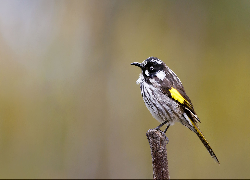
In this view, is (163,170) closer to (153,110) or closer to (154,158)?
(154,158)

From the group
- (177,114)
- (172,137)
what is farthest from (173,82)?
(172,137)

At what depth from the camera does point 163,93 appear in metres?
3.15

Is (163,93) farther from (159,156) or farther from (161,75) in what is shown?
(159,156)

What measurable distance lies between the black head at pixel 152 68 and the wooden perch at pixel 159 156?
90 centimetres

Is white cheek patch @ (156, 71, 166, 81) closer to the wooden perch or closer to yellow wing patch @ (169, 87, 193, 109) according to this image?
yellow wing patch @ (169, 87, 193, 109)

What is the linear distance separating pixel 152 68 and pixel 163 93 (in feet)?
1.06

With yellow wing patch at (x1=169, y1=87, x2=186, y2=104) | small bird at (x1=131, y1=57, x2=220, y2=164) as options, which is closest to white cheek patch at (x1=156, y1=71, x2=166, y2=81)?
small bird at (x1=131, y1=57, x2=220, y2=164)

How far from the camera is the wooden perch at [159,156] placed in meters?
2.12

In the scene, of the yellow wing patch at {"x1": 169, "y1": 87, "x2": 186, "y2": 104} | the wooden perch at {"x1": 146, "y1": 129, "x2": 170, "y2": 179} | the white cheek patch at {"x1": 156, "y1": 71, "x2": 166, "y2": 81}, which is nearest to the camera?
the wooden perch at {"x1": 146, "y1": 129, "x2": 170, "y2": 179}

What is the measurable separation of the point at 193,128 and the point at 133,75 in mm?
2677

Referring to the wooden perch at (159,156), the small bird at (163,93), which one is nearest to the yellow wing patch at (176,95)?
the small bird at (163,93)

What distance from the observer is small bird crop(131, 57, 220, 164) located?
10.1ft

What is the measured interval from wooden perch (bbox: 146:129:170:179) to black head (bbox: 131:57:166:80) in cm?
90

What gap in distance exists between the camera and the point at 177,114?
10.5 ft
